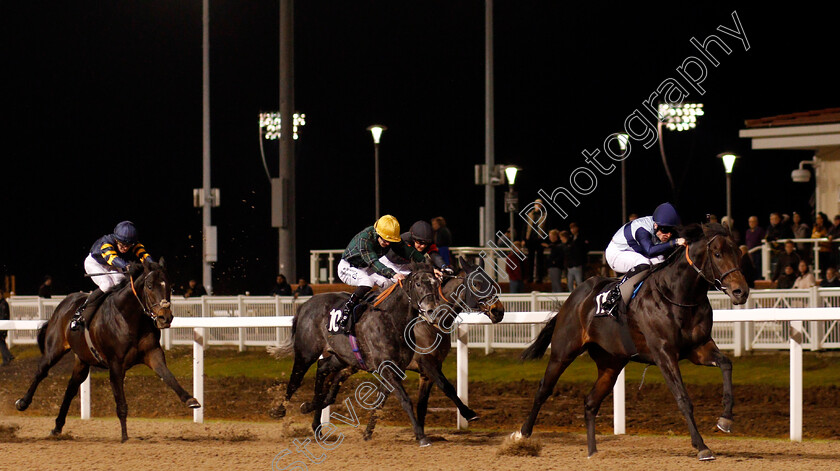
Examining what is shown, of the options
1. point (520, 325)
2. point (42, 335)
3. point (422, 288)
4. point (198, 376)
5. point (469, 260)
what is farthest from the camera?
point (469, 260)

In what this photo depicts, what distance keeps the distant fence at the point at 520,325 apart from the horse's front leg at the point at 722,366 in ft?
12.7

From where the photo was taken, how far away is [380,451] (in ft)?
24.8

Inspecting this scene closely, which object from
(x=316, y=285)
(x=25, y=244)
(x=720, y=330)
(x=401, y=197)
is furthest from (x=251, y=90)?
(x=720, y=330)

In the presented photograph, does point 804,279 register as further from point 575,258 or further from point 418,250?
point 418,250

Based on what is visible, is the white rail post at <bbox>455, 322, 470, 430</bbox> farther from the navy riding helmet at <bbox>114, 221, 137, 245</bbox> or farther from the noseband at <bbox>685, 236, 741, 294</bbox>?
the navy riding helmet at <bbox>114, 221, 137, 245</bbox>

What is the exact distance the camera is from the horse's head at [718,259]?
21.4 ft

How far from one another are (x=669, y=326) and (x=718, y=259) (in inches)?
21.5

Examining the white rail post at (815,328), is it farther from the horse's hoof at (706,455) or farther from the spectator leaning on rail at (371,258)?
the horse's hoof at (706,455)

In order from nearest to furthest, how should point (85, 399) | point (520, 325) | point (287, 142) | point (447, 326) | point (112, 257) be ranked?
point (447, 326), point (112, 257), point (85, 399), point (287, 142), point (520, 325)

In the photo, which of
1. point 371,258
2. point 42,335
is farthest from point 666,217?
point 42,335

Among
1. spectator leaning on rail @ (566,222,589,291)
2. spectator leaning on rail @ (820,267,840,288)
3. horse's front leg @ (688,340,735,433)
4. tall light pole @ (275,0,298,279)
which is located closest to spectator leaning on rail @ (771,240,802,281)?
spectator leaning on rail @ (820,267,840,288)

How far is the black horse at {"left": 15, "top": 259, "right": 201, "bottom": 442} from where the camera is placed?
825 cm

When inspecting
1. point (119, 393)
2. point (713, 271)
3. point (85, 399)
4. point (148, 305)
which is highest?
point (713, 271)

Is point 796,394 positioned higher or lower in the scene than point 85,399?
higher
